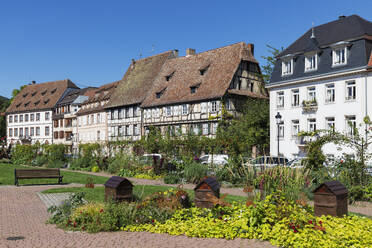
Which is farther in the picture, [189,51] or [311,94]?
[189,51]

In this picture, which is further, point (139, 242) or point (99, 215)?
point (99, 215)

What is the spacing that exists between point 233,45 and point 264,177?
31.7 meters

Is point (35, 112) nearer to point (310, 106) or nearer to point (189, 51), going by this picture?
point (189, 51)

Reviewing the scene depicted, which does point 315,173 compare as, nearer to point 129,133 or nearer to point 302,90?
point 302,90

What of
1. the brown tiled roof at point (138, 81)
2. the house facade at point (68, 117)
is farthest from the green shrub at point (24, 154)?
the house facade at point (68, 117)

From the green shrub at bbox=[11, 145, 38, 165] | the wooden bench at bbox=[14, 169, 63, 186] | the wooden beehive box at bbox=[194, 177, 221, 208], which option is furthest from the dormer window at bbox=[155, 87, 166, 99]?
the wooden beehive box at bbox=[194, 177, 221, 208]

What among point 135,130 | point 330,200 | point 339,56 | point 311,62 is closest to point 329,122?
point 339,56

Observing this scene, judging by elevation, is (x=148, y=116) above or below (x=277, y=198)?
above

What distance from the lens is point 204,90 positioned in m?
40.4

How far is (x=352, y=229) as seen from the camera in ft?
26.8

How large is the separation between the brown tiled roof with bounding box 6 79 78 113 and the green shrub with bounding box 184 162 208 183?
53741 mm

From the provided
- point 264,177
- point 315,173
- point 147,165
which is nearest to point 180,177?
point 147,165

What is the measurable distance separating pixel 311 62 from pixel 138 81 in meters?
24.1

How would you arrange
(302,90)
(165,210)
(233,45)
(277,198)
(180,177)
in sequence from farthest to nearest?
(233,45), (302,90), (180,177), (165,210), (277,198)
